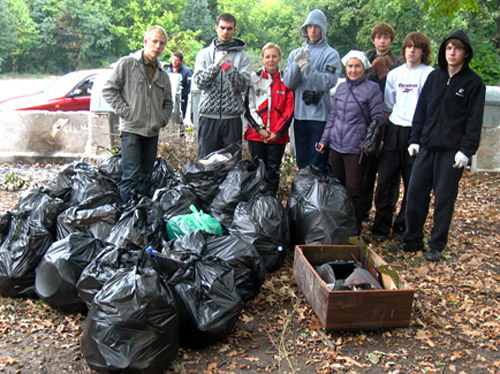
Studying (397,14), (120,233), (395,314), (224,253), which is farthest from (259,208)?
(397,14)

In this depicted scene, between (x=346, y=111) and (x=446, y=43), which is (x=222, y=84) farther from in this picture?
(x=446, y=43)

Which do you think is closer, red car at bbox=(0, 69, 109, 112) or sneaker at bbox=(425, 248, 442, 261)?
sneaker at bbox=(425, 248, 442, 261)

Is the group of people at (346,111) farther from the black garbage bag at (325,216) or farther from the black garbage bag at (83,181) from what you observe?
the black garbage bag at (325,216)

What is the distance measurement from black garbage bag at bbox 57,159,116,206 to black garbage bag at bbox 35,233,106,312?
1159mm

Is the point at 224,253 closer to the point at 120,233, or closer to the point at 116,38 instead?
the point at 120,233

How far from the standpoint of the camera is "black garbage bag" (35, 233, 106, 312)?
318cm

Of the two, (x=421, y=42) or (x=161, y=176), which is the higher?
(x=421, y=42)

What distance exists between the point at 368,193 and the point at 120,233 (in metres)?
2.82

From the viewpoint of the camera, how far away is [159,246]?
3.74 metres

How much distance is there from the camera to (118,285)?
2.61 m

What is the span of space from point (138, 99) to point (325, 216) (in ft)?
7.11

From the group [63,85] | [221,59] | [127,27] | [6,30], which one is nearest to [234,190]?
[221,59]

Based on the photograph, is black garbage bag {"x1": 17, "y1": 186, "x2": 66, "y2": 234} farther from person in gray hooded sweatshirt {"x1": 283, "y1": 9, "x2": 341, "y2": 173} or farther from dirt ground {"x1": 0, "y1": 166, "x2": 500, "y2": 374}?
person in gray hooded sweatshirt {"x1": 283, "y1": 9, "x2": 341, "y2": 173}

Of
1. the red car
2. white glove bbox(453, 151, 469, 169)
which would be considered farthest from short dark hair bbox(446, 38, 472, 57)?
the red car
